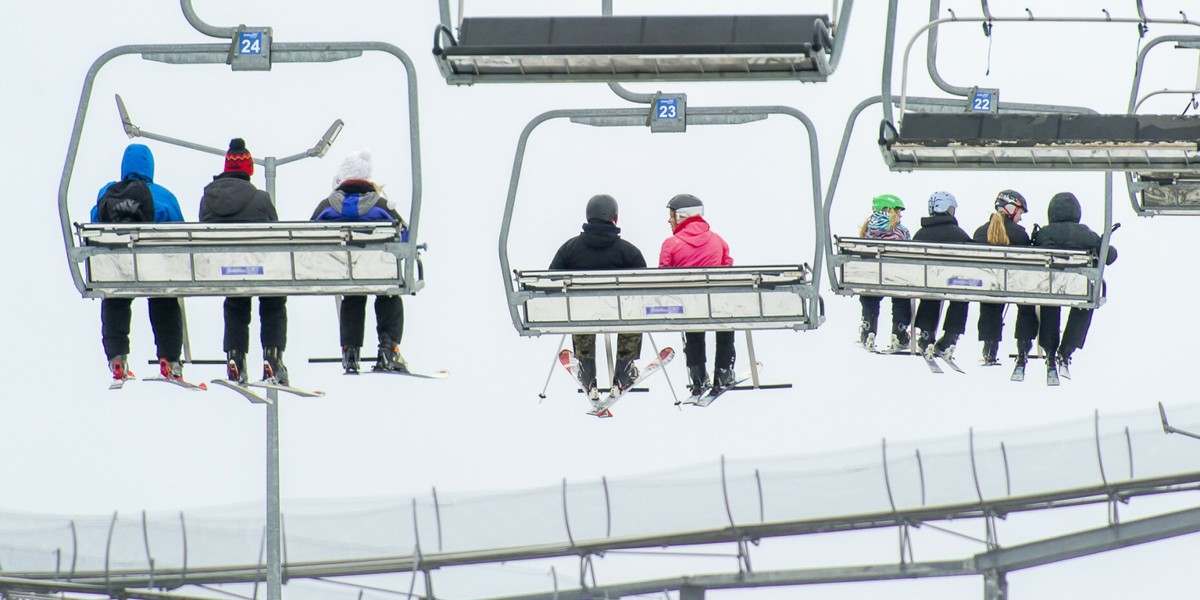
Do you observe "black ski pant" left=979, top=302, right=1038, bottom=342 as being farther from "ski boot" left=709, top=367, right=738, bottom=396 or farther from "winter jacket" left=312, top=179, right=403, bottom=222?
"winter jacket" left=312, top=179, right=403, bottom=222

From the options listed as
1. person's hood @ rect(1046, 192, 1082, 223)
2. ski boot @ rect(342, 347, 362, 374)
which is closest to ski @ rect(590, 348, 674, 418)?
ski boot @ rect(342, 347, 362, 374)

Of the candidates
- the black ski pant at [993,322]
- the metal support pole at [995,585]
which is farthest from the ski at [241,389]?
the metal support pole at [995,585]

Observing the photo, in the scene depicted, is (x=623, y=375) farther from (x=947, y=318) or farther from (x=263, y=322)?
(x=947, y=318)

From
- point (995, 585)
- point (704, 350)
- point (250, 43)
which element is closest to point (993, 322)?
point (704, 350)

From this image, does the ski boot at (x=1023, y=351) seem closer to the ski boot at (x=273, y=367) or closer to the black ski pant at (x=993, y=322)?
the black ski pant at (x=993, y=322)

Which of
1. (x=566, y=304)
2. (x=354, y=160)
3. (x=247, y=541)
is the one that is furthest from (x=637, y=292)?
(x=247, y=541)

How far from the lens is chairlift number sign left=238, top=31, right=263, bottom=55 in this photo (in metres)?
21.6

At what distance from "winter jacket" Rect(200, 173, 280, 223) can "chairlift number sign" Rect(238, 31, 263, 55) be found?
156cm

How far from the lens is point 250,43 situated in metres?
21.6

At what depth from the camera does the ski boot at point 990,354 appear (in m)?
29.3

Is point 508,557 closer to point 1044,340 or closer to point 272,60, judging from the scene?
point 1044,340

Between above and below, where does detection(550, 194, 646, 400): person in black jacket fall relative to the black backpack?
below

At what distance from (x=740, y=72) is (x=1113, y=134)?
3.33 meters

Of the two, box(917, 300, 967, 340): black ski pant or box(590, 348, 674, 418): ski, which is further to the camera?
box(917, 300, 967, 340): black ski pant
